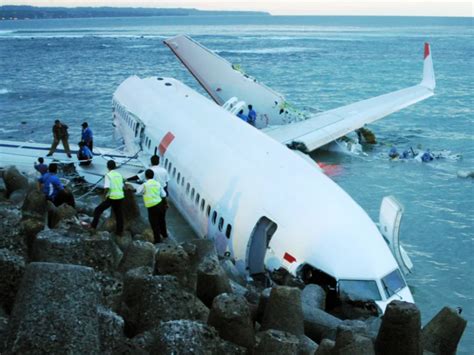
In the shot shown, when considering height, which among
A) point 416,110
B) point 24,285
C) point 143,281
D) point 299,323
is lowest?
point 416,110

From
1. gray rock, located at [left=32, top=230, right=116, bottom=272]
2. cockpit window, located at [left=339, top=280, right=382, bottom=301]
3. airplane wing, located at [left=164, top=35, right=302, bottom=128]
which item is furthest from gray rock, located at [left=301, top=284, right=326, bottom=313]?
airplane wing, located at [left=164, top=35, right=302, bottom=128]

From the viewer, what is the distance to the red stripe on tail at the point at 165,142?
18047 millimetres

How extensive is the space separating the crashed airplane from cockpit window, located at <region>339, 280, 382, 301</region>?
0.05ft

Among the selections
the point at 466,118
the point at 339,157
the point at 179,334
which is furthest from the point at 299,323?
the point at 466,118

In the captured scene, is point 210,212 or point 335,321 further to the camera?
point 210,212

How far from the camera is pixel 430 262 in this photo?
637 inches

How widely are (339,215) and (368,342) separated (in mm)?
4626

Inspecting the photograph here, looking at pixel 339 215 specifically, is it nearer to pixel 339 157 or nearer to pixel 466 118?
pixel 339 157

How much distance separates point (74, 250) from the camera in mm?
7703

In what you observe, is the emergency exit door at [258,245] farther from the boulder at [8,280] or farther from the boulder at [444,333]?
the boulder at [8,280]

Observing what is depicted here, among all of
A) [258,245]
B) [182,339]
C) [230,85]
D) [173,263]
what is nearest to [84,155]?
[258,245]

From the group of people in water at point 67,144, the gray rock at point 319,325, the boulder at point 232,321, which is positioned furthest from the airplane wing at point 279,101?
the boulder at point 232,321

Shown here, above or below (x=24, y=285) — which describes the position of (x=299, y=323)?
below

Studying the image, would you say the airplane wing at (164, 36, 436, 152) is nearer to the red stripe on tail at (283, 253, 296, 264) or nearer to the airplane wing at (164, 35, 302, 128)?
the airplane wing at (164, 35, 302, 128)
